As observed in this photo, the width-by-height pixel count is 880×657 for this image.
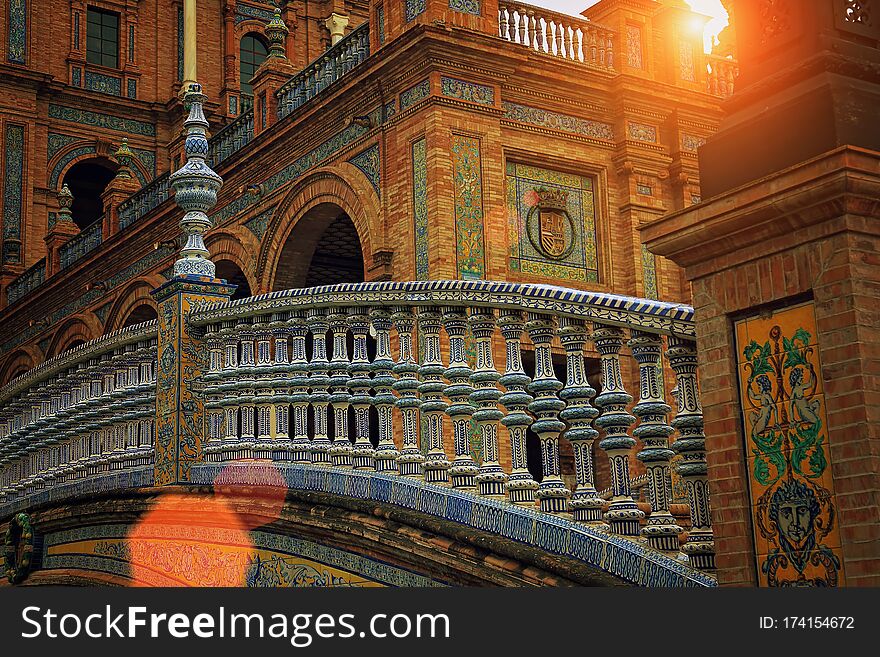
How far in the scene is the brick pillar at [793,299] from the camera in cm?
439

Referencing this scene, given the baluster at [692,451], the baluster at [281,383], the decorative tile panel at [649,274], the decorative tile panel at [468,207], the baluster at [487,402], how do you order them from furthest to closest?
the decorative tile panel at [649,274]
the decorative tile panel at [468,207]
the baluster at [281,383]
the baluster at [487,402]
the baluster at [692,451]

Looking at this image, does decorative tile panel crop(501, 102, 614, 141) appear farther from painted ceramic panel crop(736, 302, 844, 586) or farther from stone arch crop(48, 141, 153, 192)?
stone arch crop(48, 141, 153, 192)

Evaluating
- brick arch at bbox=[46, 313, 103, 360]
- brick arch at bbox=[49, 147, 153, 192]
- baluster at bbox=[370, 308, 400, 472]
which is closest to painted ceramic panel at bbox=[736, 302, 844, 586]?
baluster at bbox=[370, 308, 400, 472]

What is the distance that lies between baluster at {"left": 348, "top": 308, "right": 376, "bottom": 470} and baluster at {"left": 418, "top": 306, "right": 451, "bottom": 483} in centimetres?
35

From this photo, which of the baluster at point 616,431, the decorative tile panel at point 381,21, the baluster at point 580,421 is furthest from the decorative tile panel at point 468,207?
the baluster at point 616,431

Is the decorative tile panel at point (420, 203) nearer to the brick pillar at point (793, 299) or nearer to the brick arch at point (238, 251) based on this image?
the brick arch at point (238, 251)

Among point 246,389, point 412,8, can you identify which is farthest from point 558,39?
point 246,389

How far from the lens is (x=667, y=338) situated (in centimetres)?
558

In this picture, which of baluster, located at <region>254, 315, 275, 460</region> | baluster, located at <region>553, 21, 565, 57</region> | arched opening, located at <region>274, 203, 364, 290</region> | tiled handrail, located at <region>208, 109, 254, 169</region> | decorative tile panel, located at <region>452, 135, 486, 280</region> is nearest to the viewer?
baluster, located at <region>254, 315, 275, 460</region>

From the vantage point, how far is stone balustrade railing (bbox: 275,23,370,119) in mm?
18328

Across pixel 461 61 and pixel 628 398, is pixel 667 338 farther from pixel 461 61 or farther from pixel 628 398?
pixel 461 61

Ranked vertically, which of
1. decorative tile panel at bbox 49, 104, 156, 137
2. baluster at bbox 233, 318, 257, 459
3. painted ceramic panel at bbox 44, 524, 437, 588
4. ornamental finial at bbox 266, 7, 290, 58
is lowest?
painted ceramic panel at bbox 44, 524, 437, 588

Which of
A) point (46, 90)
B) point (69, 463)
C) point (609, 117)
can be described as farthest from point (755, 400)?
point (46, 90)

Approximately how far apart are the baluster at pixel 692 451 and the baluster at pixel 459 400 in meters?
1.22
